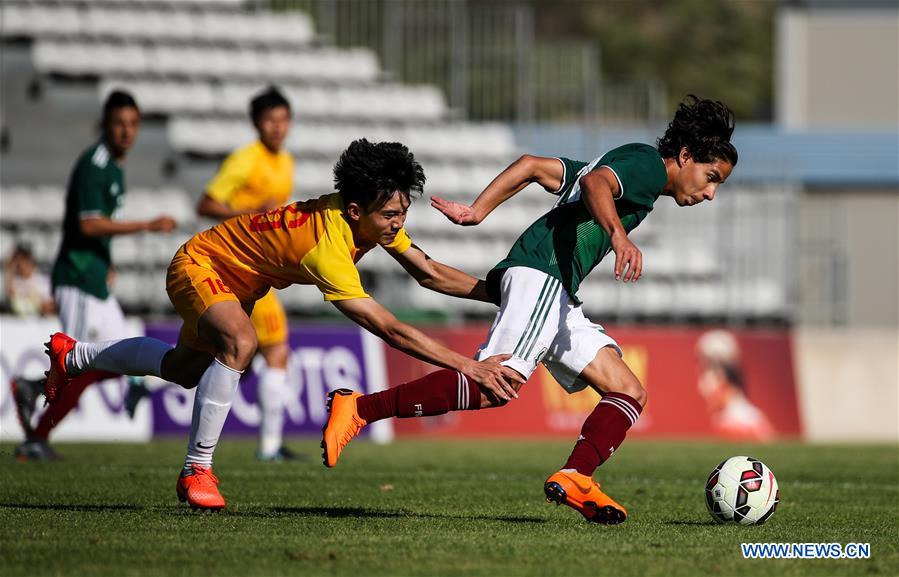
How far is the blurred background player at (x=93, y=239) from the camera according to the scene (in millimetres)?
11102

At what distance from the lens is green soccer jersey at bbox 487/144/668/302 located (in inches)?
288

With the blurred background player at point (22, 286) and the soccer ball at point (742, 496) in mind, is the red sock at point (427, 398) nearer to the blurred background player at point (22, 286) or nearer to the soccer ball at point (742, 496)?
the soccer ball at point (742, 496)

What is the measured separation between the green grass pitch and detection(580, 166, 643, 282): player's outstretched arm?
48.2 inches

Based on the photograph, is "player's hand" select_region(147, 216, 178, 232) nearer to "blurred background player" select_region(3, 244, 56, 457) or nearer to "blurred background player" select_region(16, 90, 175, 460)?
"blurred background player" select_region(16, 90, 175, 460)

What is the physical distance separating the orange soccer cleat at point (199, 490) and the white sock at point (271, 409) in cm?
412

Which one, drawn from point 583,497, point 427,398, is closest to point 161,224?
point 427,398

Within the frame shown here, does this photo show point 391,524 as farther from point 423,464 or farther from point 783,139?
point 783,139

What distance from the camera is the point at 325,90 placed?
80.2 feet

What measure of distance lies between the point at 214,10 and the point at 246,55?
1.54m

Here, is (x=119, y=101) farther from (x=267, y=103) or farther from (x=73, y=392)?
(x=73, y=392)

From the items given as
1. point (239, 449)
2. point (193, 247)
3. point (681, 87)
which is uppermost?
point (681, 87)

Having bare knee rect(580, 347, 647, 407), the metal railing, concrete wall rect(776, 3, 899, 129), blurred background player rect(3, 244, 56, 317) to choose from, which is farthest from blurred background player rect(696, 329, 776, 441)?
concrete wall rect(776, 3, 899, 129)

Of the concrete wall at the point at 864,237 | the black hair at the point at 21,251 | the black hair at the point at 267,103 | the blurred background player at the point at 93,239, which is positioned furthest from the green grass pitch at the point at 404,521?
the concrete wall at the point at 864,237

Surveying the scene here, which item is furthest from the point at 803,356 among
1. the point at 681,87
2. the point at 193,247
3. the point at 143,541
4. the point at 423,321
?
the point at 681,87
